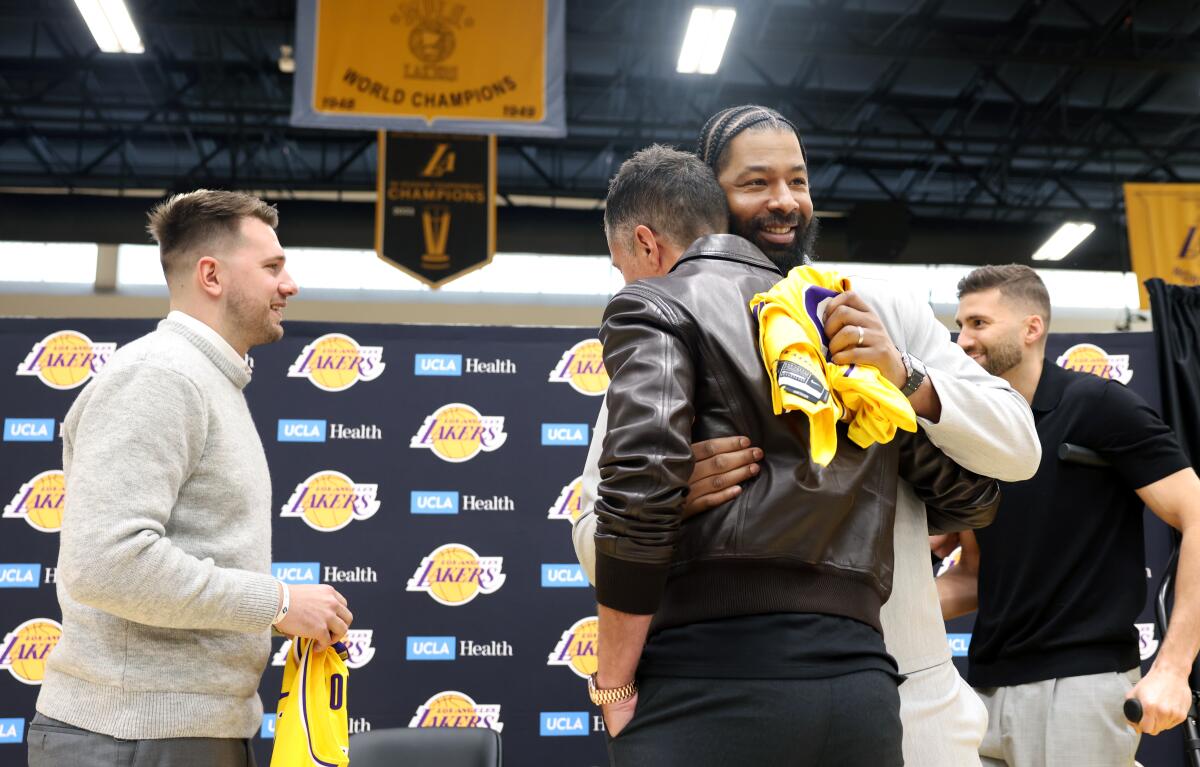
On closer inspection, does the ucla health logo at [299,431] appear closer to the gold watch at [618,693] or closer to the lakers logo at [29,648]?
the lakers logo at [29,648]

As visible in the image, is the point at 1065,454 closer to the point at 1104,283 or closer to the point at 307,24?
the point at 307,24

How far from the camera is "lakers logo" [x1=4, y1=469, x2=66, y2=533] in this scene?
13.1ft

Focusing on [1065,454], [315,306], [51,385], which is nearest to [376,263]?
[315,306]

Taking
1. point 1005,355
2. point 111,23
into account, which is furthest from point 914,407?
point 111,23

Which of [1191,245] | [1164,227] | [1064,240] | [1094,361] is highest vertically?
[1064,240]

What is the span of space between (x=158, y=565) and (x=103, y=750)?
34cm

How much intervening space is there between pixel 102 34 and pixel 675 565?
6910 millimetres

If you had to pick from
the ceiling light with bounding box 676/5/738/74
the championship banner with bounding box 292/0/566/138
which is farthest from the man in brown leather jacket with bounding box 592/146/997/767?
the ceiling light with bounding box 676/5/738/74

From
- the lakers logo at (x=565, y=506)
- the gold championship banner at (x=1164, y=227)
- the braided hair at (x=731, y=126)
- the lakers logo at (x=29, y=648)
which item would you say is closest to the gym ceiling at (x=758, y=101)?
the gold championship banner at (x=1164, y=227)

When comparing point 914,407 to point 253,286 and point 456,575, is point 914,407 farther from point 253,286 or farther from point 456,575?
point 456,575

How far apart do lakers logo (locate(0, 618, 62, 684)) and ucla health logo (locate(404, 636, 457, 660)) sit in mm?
1346

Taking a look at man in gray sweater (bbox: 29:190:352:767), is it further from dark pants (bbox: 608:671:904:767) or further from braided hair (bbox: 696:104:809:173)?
braided hair (bbox: 696:104:809:173)

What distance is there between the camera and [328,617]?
1966 mm

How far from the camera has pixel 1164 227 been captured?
26.4 feet
